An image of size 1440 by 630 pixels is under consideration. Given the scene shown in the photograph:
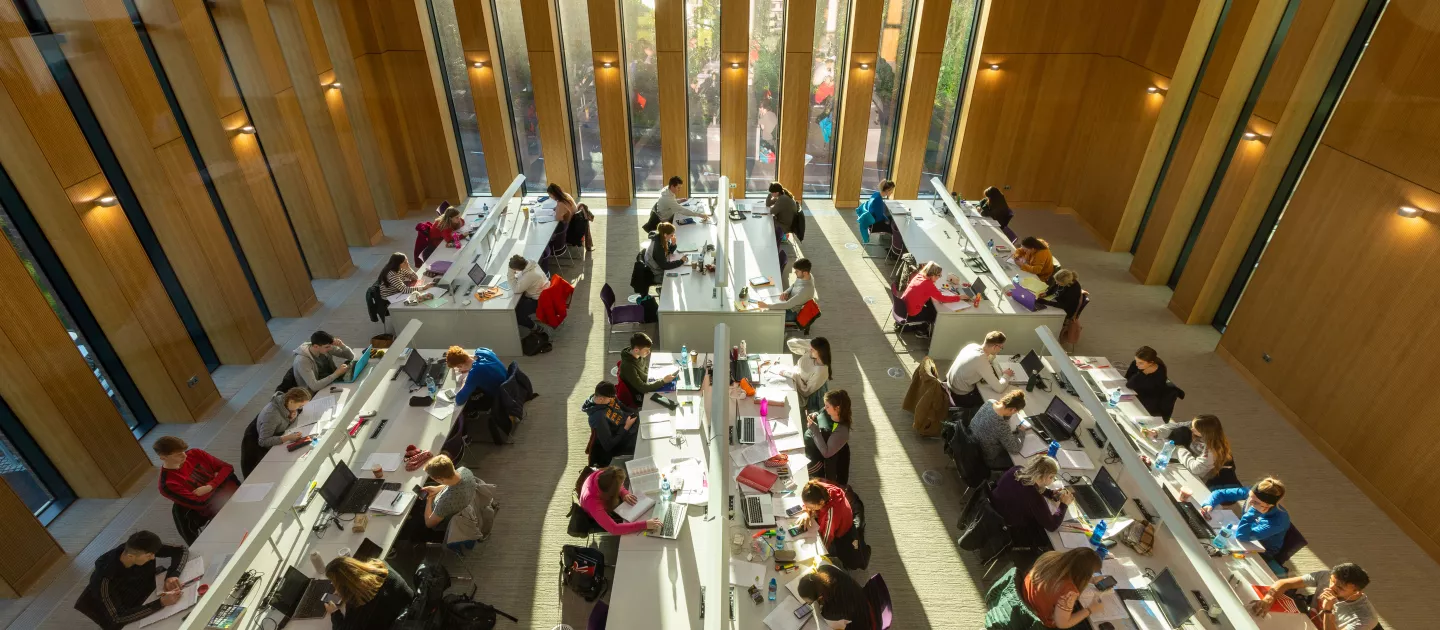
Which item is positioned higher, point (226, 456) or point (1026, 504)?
point (1026, 504)

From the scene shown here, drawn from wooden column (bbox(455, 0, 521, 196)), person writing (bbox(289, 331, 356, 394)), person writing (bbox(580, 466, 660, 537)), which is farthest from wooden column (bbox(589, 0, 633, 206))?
person writing (bbox(580, 466, 660, 537))

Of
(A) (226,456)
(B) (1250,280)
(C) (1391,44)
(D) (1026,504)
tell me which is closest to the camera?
(D) (1026,504)

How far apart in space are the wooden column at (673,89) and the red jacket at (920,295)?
544 cm

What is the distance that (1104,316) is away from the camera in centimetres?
1013

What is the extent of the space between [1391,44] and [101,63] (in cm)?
1302

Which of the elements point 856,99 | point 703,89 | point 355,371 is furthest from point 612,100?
point 355,371

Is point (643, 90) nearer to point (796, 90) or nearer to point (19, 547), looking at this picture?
point (796, 90)

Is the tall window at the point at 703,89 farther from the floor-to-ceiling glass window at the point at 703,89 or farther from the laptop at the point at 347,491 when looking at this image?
the laptop at the point at 347,491

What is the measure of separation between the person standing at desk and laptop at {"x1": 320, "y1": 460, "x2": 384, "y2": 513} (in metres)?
5.68

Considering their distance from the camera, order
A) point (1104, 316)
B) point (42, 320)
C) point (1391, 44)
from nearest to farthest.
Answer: point (42, 320)
point (1391, 44)
point (1104, 316)

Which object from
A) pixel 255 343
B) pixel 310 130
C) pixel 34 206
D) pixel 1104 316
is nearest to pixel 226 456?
pixel 255 343

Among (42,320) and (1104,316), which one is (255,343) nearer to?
(42,320)

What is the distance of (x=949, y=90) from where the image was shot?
12.7 m

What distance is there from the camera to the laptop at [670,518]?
5.48 m
